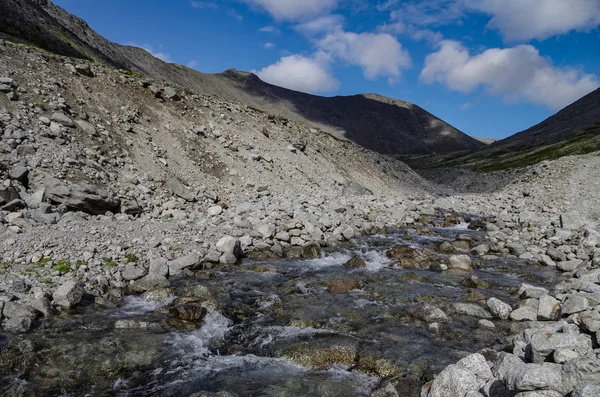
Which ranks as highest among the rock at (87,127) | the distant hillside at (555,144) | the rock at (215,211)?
the distant hillside at (555,144)

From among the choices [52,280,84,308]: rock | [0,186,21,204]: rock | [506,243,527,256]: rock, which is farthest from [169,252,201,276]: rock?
[506,243,527,256]: rock

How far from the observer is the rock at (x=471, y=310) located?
1417 centimetres

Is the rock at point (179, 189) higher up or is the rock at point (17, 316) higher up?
the rock at point (179, 189)

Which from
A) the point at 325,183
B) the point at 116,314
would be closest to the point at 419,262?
the point at 116,314

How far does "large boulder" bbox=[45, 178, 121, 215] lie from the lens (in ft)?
66.2

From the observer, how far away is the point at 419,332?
12.8 meters

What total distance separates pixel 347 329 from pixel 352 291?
3777mm

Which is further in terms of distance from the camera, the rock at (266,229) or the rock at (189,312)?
the rock at (266,229)

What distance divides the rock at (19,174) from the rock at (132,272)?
9.35 metres

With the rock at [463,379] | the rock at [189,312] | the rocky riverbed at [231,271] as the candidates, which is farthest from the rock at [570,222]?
the rock at [189,312]

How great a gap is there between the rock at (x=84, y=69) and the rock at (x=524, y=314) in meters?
36.5

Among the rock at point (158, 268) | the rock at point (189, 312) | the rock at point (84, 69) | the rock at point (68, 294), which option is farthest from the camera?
the rock at point (84, 69)

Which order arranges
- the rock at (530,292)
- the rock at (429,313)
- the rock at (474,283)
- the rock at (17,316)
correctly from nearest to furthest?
the rock at (17,316) < the rock at (429,313) < the rock at (530,292) < the rock at (474,283)

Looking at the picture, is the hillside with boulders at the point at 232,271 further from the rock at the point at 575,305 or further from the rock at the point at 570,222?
the rock at the point at 570,222
